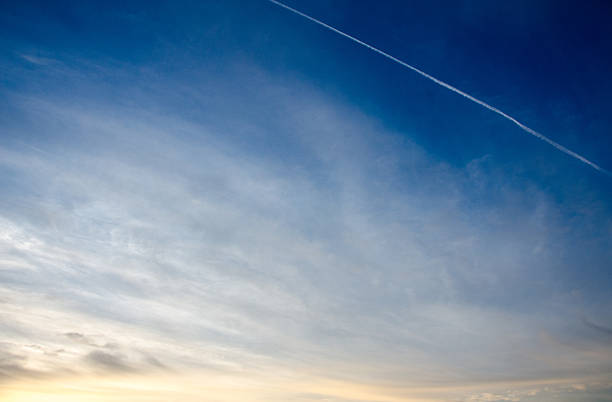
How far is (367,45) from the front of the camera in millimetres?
46625

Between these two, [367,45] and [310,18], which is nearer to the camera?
[310,18]

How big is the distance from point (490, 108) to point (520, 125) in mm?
4653

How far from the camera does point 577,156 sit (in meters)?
48.1

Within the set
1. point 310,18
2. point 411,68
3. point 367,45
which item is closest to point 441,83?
point 411,68

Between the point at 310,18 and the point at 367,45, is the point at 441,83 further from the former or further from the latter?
the point at 310,18

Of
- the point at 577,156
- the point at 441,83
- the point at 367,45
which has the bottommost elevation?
the point at 577,156

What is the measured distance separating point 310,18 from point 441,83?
2128 cm

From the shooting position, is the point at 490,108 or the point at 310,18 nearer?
the point at 310,18

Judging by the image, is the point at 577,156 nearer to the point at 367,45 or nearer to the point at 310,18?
the point at 367,45

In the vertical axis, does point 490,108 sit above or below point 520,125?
above

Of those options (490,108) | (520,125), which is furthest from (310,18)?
(520,125)

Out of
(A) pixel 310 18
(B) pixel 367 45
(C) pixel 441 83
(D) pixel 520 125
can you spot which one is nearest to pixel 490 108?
(D) pixel 520 125

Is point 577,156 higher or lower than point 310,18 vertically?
lower

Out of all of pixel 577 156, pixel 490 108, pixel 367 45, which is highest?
pixel 367 45
